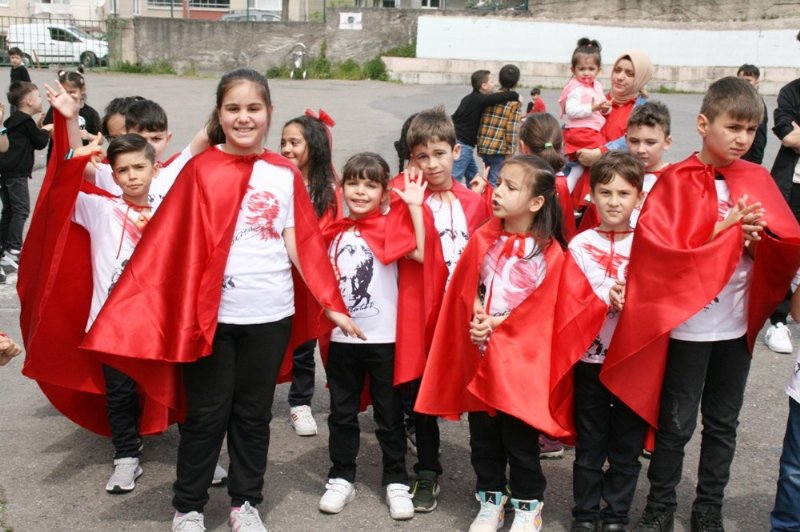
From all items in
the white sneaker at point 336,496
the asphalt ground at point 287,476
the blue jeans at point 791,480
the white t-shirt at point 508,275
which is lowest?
the asphalt ground at point 287,476

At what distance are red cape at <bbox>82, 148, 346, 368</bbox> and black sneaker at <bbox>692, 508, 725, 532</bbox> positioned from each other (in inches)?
89.2

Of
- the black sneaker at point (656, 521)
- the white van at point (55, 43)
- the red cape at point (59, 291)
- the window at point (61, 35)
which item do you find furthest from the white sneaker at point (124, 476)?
the window at point (61, 35)

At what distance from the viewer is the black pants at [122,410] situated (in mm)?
4617

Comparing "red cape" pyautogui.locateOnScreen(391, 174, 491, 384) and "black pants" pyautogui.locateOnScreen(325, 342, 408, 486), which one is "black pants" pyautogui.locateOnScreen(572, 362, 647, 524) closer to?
"red cape" pyautogui.locateOnScreen(391, 174, 491, 384)

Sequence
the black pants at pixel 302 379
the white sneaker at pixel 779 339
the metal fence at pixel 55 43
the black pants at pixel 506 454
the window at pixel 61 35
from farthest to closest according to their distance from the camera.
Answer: the window at pixel 61 35 → the metal fence at pixel 55 43 → the white sneaker at pixel 779 339 → the black pants at pixel 302 379 → the black pants at pixel 506 454

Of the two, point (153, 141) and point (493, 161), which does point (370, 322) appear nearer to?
point (153, 141)

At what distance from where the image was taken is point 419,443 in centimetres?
449

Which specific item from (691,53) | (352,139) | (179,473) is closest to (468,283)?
(179,473)

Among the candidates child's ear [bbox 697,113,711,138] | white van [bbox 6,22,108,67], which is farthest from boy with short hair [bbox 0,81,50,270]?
white van [bbox 6,22,108,67]

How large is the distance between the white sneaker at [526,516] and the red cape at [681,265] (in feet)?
2.02

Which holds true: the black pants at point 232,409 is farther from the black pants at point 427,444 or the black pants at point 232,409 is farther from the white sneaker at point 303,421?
the white sneaker at point 303,421

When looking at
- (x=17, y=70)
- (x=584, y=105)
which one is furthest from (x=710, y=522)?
(x=17, y=70)

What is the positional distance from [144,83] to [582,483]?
25.0m

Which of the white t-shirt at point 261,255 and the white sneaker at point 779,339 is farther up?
the white t-shirt at point 261,255
